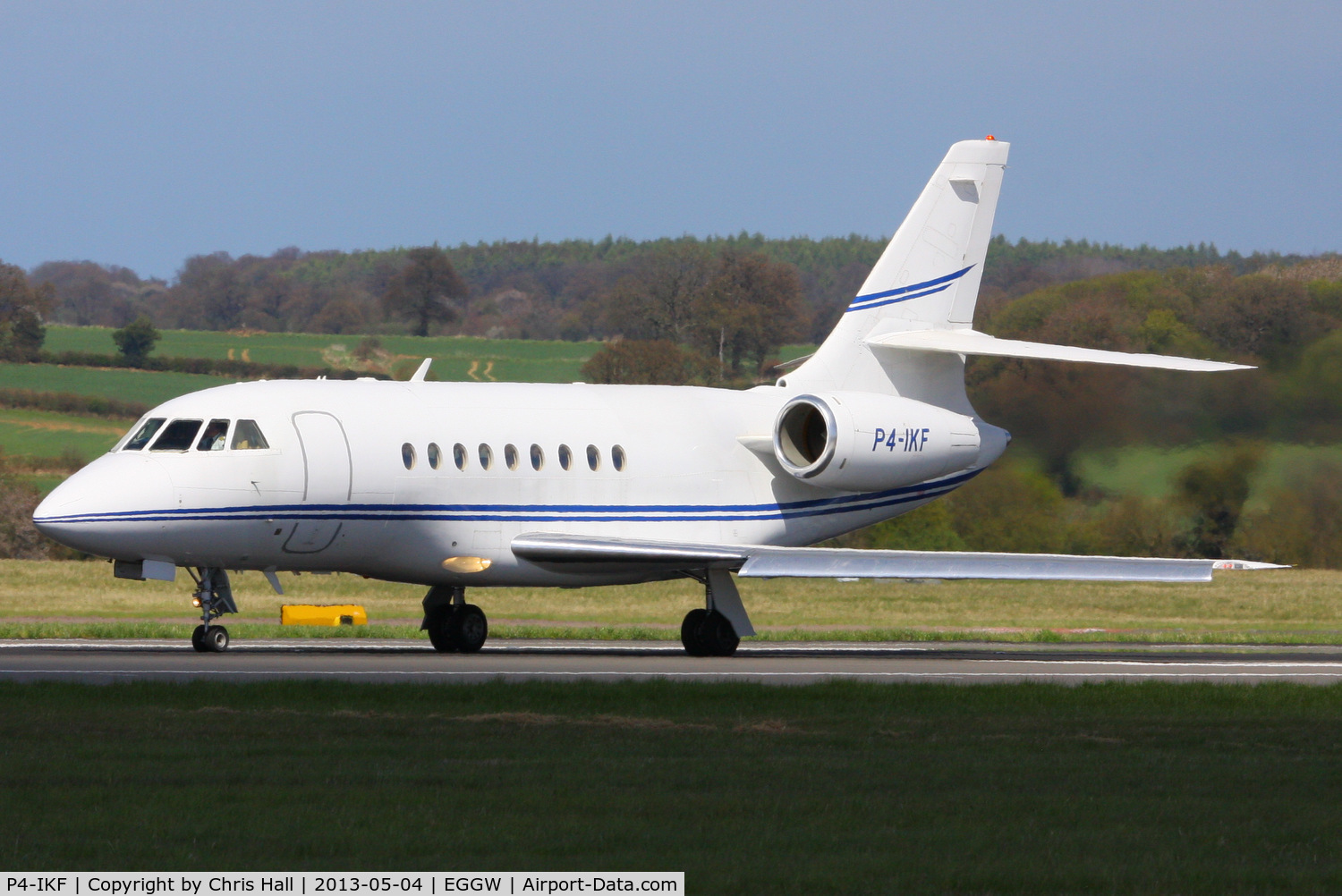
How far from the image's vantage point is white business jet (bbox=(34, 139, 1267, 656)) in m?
24.1

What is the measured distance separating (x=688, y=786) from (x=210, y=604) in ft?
45.2

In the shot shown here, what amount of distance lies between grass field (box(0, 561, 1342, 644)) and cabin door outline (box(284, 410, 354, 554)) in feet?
32.6

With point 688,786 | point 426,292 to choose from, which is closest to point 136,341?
point 426,292

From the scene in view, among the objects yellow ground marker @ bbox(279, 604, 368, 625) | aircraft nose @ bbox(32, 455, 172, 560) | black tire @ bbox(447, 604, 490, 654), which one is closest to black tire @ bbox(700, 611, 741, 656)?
black tire @ bbox(447, 604, 490, 654)

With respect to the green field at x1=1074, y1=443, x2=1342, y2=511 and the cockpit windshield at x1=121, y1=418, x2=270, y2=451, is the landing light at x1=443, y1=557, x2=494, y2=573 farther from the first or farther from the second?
the green field at x1=1074, y1=443, x2=1342, y2=511

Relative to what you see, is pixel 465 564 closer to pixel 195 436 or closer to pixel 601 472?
pixel 601 472

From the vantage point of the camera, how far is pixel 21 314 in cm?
9644

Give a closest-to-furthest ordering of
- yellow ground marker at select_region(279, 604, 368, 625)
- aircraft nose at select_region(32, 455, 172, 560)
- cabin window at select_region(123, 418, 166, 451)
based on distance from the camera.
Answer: aircraft nose at select_region(32, 455, 172, 560)
cabin window at select_region(123, 418, 166, 451)
yellow ground marker at select_region(279, 604, 368, 625)

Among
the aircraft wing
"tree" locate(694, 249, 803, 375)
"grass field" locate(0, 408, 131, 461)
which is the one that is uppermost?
"tree" locate(694, 249, 803, 375)

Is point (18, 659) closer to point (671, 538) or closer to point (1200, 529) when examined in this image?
point (671, 538)

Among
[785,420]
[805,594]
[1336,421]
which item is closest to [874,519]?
[785,420]

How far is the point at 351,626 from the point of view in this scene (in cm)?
3572

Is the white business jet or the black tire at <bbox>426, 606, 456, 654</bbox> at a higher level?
the white business jet

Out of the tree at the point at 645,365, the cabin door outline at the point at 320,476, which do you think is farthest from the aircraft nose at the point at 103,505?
the tree at the point at 645,365
